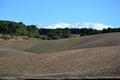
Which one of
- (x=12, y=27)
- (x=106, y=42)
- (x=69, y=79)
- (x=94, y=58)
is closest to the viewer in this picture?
(x=69, y=79)

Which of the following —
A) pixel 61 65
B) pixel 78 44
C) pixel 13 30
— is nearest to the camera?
pixel 61 65

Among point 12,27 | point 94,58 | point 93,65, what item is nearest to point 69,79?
point 93,65

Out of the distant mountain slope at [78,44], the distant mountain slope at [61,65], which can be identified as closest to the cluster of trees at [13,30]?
the distant mountain slope at [78,44]

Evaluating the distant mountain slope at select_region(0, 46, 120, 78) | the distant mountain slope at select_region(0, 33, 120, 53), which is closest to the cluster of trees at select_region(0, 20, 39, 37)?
the distant mountain slope at select_region(0, 33, 120, 53)

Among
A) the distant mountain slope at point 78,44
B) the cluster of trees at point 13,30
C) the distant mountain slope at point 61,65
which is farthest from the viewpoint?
the cluster of trees at point 13,30

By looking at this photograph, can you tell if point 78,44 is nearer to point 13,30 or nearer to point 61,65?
point 61,65

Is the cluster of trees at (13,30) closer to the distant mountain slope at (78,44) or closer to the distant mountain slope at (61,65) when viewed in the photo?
the distant mountain slope at (78,44)

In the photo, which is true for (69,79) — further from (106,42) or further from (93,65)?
(106,42)

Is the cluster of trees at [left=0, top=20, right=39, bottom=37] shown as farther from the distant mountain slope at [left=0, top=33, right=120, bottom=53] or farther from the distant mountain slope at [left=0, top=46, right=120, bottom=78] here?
the distant mountain slope at [left=0, top=46, right=120, bottom=78]

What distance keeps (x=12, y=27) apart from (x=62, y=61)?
381 feet

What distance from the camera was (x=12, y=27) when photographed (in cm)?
13775

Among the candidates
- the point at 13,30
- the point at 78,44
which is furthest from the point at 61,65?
the point at 13,30

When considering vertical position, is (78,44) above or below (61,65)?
below

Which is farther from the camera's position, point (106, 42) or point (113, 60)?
point (106, 42)
